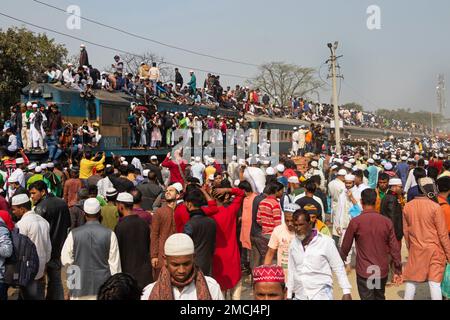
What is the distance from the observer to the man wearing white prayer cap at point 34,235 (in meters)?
5.39

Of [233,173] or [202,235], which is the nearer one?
[202,235]

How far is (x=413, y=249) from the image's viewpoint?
565 centimetres

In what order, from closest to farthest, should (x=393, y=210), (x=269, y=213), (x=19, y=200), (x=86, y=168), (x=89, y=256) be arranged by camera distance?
(x=89, y=256) → (x=19, y=200) → (x=269, y=213) → (x=393, y=210) → (x=86, y=168)

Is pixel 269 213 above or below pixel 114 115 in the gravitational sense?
below

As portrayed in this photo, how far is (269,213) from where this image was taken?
649 centimetres

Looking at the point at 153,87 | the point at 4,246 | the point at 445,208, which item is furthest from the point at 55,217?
the point at 153,87

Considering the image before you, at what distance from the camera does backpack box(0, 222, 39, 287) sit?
5.02m

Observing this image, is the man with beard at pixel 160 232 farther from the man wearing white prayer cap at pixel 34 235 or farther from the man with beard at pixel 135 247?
the man wearing white prayer cap at pixel 34 235

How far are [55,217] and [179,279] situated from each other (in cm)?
355

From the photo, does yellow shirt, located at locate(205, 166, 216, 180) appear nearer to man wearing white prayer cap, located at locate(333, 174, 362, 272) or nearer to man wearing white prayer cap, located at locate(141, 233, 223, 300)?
man wearing white prayer cap, located at locate(333, 174, 362, 272)

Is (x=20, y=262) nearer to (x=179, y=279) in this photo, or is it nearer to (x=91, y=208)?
(x=91, y=208)
